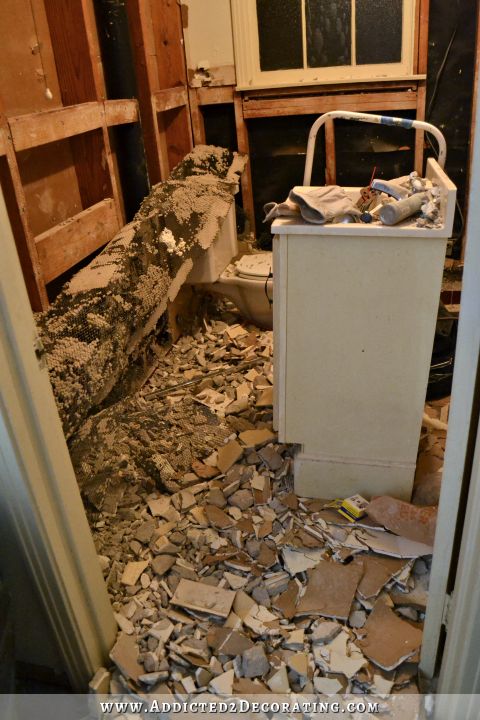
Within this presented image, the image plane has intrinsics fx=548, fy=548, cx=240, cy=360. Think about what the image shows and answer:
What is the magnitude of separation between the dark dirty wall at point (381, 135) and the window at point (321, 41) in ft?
0.64

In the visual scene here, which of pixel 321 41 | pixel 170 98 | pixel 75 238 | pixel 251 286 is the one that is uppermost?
pixel 321 41

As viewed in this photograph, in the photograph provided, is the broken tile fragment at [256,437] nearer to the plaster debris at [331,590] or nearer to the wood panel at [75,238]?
the plaster debris at [331,590]

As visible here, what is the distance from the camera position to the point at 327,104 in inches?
127

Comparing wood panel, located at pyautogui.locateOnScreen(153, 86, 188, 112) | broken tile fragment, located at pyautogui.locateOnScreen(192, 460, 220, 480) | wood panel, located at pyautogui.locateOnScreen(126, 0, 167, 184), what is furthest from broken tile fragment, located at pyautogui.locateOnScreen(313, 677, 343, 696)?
wood panel, located at pyautogui.locateOnScreen(153, 86, 188, 112)

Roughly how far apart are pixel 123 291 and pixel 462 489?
44.9 inches

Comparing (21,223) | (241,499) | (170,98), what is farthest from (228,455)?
(170,98)

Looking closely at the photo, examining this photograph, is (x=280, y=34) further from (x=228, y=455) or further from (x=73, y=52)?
(x=228, y=455)

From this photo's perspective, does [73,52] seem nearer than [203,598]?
No

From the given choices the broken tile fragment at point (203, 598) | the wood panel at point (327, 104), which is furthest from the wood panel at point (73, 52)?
the broken tile fragment at point (203, 598)

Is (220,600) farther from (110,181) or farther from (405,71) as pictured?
(405,71)

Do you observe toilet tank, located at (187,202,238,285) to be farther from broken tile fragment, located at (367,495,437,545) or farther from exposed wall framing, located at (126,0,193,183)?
broken tile fragment, located at (367,495,437,545)

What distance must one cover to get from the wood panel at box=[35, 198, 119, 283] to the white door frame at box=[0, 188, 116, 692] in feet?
2.55

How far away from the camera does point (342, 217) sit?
161 cm

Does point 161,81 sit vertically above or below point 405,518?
above
